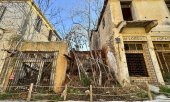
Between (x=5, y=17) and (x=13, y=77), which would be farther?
(x=5, y=17)

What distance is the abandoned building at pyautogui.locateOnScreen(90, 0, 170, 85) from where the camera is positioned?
11.0m

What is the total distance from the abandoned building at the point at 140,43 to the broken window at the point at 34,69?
4.62 meters

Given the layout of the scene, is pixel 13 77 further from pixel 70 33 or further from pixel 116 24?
pixel 116 24

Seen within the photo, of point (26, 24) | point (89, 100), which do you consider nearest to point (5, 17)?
point (26, 24)

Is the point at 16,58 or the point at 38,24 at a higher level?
the point at 38,24

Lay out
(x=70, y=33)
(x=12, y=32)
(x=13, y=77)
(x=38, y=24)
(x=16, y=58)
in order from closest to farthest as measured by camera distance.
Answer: (x=13, y=77) < (x=16, y=58) < (x=12, y=32) < (x=70, y=33) < (x=38, y=24)

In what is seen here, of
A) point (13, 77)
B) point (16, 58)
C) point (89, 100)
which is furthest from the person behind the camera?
point (16, 58)

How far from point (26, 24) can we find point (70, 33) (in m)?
4.16

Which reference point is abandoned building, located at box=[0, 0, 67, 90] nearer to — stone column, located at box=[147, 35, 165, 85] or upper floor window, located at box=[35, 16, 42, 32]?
upper floor window, located at box=[35, 16, 42, 32]

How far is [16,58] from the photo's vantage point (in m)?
11.1

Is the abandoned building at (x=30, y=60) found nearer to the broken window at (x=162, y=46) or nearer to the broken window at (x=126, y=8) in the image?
the broken window at (x=126, y=8)

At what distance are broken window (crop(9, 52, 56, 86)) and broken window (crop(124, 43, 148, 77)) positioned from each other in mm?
5449

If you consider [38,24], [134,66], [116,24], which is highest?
[38,24]

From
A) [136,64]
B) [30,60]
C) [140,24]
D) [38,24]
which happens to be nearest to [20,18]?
[38,24]
